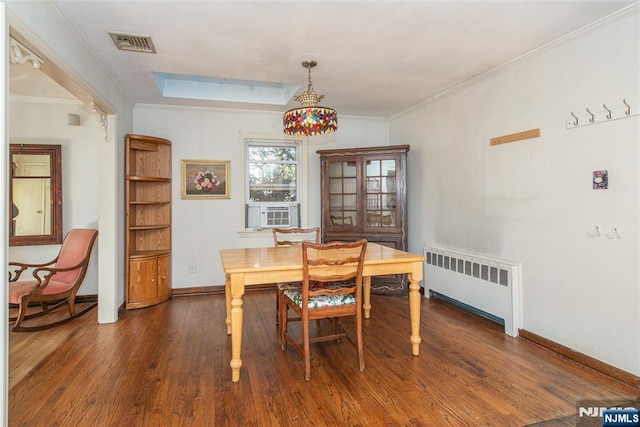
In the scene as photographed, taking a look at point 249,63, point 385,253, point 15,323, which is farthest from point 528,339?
point 15,323

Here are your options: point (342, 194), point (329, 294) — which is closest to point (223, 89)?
point (342, 194)

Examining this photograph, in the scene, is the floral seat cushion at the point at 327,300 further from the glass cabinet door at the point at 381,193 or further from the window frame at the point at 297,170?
the window frame at the point at 297,170

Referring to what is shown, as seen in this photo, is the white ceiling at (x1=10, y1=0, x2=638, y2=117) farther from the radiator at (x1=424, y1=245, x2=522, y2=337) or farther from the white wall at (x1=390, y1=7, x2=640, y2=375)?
the radiator at (x1=424, y1=245, x2=522, y2=337)

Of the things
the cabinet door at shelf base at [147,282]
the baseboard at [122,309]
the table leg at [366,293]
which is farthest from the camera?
the cabinet door at shelf base at [147,282]

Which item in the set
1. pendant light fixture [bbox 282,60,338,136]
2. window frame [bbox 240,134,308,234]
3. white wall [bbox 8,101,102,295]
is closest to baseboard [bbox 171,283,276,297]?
window frame [bbox 240,134,308,234]

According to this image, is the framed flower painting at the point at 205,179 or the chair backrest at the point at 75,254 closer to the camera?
the chair backrest at the point at 75,254

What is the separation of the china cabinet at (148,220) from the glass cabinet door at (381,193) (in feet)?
8.20

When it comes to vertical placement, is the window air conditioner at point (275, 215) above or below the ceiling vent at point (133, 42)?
below

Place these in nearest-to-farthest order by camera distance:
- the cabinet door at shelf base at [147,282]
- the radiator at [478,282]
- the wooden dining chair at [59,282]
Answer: the radiator at [478,282] → the wooden dining chair at [59,282] → the cabinet door at shelf base at [147,282]

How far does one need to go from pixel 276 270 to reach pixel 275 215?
2582mm

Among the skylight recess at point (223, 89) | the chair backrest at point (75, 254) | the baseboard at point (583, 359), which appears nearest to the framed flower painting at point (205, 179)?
the skylight recess at point (223, 89)

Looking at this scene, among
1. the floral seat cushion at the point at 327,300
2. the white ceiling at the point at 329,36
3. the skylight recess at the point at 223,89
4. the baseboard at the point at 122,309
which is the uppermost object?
the skylight recess at the point at 223,89

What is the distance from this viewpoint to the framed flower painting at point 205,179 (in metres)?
4.53

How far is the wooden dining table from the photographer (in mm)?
2299
